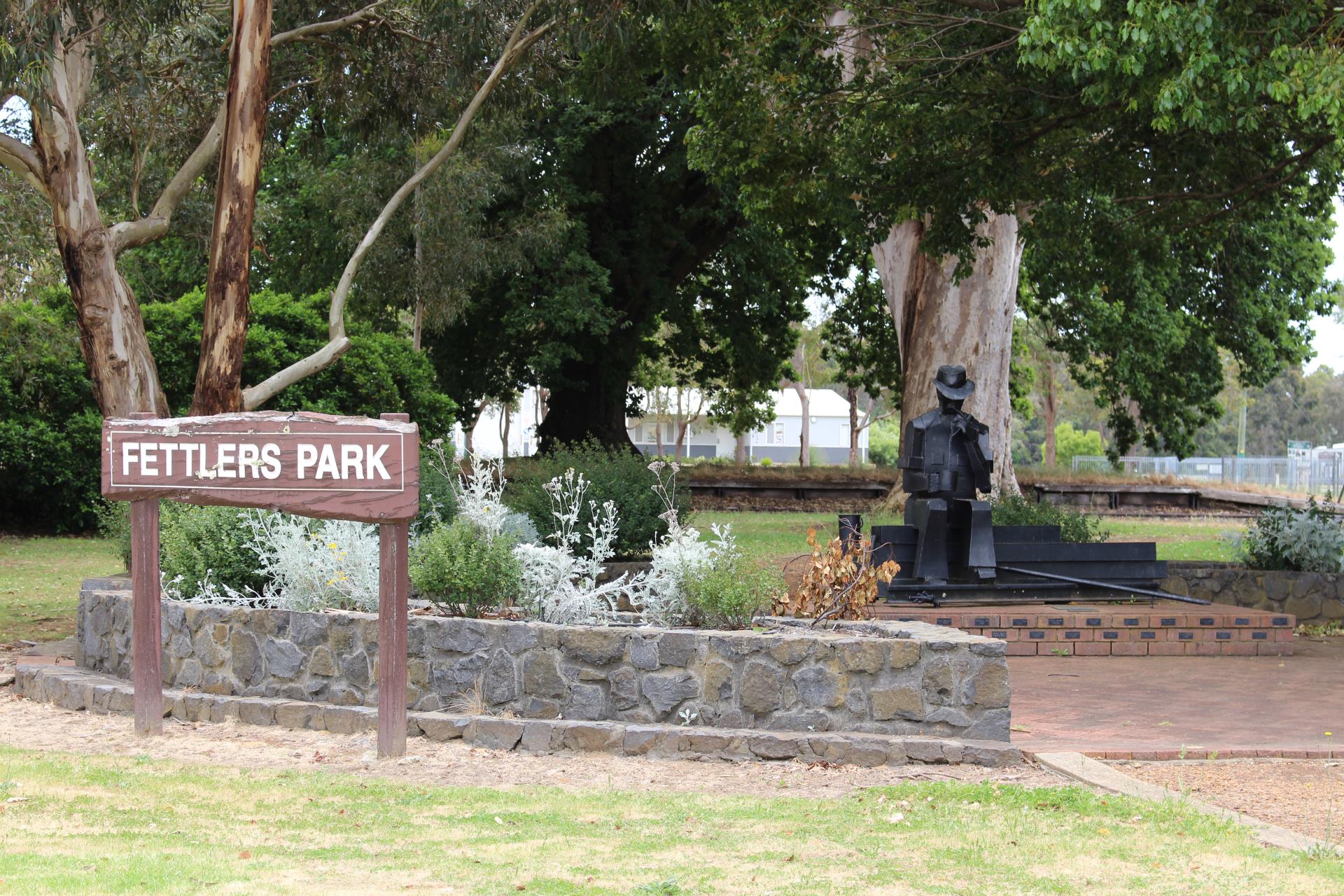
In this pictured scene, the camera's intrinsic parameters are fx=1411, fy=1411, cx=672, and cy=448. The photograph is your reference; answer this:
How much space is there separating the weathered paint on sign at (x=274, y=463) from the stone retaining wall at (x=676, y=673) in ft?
3.20

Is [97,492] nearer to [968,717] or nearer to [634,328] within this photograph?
[634,328]

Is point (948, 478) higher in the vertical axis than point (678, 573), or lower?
higher

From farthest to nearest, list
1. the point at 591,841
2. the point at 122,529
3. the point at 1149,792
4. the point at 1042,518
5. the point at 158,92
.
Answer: the point at 158,92, the point at 1042,518, the point at 122,529, the point at 1149,792, the point at 591,841

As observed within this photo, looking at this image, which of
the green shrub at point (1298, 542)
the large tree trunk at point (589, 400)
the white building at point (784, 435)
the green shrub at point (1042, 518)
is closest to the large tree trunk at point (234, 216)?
the green shrub at point (1042, 518)

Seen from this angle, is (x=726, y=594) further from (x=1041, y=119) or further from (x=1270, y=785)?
(x=1041, y=119)

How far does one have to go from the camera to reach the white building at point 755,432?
7875 cm

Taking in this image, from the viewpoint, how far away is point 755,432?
8312 centimetres

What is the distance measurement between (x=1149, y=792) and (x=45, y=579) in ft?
48.2

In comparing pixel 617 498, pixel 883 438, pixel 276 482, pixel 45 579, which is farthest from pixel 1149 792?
pixel 883 438

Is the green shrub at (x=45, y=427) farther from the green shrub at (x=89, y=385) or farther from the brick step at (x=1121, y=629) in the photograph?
the brick step at (x=1121, y=629)

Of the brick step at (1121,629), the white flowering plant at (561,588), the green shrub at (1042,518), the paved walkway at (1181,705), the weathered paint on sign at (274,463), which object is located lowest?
the paved walkway at (1181,705)

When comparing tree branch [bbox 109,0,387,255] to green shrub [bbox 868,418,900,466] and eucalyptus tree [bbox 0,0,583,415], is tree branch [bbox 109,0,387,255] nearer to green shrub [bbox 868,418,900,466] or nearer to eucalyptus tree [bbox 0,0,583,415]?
eucalyptus tree [bbox 0,0,583,415]

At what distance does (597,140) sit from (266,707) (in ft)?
74.3

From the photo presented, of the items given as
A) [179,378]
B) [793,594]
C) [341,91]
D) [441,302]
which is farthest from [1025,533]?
[179,378]
